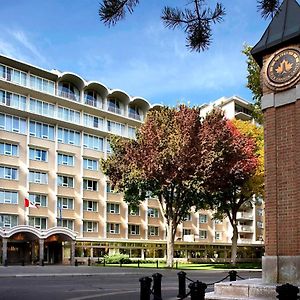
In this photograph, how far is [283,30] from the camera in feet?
46.8

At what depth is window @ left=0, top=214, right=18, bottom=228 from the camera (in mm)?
54094

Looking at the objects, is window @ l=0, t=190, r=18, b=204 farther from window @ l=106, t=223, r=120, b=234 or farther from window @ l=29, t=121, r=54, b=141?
window @ l=106, t=223, r=120, b=234

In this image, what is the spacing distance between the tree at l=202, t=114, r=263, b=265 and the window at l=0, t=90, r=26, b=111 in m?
23.1

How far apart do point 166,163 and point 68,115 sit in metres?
25.0

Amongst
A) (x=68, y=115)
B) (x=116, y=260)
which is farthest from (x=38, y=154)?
(x=116, y=260)

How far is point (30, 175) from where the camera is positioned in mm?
57531

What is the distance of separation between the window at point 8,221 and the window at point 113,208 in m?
13.2

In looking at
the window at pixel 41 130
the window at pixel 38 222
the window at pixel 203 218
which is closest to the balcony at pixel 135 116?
the window at pixel 41 130

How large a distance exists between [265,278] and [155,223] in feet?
190

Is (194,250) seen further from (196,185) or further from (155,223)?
(196,185)

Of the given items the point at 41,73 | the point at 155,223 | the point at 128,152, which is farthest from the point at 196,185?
the point at 155,223

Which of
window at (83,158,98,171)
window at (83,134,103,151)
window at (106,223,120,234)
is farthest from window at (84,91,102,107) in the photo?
window at (106,223,120,234)

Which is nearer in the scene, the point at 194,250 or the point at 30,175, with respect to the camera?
the point at 30,175

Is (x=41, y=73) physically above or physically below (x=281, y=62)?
above
